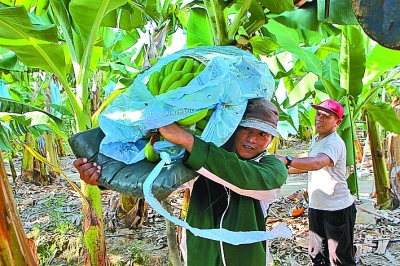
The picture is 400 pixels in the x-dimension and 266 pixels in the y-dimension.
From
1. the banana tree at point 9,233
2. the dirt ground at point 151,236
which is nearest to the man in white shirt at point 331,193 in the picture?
the dirt ground at point 151,236

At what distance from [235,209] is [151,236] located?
8.53 ft

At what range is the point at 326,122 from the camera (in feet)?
7.81

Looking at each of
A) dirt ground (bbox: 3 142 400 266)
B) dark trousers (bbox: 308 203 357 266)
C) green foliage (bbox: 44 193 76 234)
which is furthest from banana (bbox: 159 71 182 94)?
green foliage (bbox: 44 193 76 234)

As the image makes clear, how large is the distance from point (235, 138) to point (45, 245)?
307cm

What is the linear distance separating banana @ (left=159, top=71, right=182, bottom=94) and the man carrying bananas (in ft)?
0.40

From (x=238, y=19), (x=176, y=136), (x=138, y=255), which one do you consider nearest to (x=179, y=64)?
(x=176, y=136)

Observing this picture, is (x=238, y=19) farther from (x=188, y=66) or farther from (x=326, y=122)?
(x=326, y=122)

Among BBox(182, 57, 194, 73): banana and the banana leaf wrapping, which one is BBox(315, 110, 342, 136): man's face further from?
the banana leaf wrapping

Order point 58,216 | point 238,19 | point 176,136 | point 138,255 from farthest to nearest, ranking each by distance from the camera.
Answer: point 58,216
point 138,255
point 238,19
point 176,136

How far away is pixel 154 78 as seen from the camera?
102cm

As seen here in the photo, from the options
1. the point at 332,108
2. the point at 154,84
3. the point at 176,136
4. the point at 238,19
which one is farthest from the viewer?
the point at 332,108

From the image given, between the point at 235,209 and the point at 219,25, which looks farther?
the point at 219,25

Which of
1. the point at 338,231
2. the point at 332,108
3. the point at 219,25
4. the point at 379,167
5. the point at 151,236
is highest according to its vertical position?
Result: the point at 219,25

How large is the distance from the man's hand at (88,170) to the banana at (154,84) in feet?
0.85
